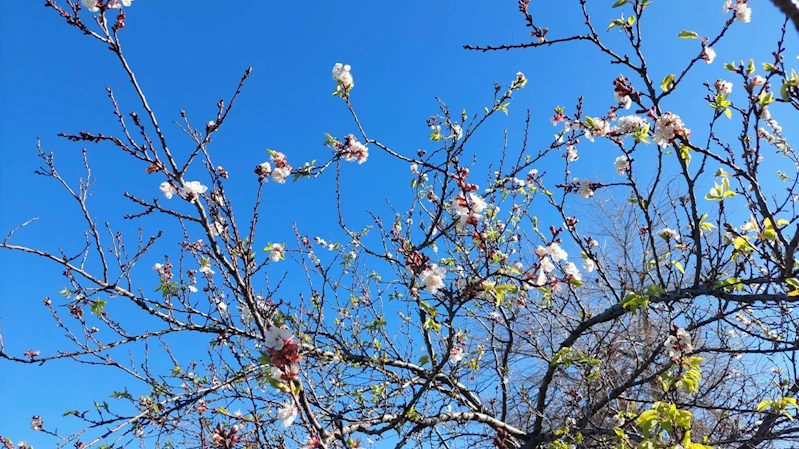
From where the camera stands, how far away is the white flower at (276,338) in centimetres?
153

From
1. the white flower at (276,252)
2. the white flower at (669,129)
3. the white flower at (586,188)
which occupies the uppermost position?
the white flower at (276,252)

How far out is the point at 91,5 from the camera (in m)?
2.41

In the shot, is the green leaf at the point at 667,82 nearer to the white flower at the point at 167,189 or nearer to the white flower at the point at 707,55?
the white flower at the point at 707,55

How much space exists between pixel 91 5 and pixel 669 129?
3.18 m

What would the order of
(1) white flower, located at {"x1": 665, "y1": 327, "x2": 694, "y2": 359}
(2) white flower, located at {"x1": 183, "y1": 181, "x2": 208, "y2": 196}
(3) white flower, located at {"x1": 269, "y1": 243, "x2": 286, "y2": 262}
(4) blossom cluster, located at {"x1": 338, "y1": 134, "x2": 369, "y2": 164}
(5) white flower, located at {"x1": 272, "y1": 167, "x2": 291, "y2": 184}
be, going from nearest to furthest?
(2) white flower, located at {"x1": 183, "y1": 181, "x2": 208, "y2": 196}
(1) white flower, located at {"x1": 665, "y1": 327, "x2": 694, "y2": 359}
(5) white flower, located at {"x1": 272, "y1": 167, "x2": 291, "y2": 184}
(4) blossom cluster, located at {"x1": 338, "y1": 134, "x2": 369, "y2": 164}
(3) white flower, located at {"x1": 269, "y1": 243, "x2": 286, "y2": 262}

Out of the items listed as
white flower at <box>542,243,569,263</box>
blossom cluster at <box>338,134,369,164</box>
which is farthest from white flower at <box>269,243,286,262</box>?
white flower at <box>542,243,569,263</box>

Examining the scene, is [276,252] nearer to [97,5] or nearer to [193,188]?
[193,188]

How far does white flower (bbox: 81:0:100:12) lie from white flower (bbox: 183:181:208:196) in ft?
3.41

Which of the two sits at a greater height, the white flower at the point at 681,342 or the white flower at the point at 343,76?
the white flower at the point at 343,76

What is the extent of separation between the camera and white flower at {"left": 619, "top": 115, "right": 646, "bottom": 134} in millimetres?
2912

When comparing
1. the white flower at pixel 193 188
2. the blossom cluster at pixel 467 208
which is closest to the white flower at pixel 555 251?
the blossom cluster at pixel 467 208

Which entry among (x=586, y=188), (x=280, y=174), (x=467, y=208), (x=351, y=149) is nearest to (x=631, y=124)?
(x=586, y=188)

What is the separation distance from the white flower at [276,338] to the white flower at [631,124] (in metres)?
2.50

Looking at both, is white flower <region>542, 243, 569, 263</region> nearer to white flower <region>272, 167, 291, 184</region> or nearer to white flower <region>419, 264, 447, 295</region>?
white flower <region>419, 264, 447, 295</region>
